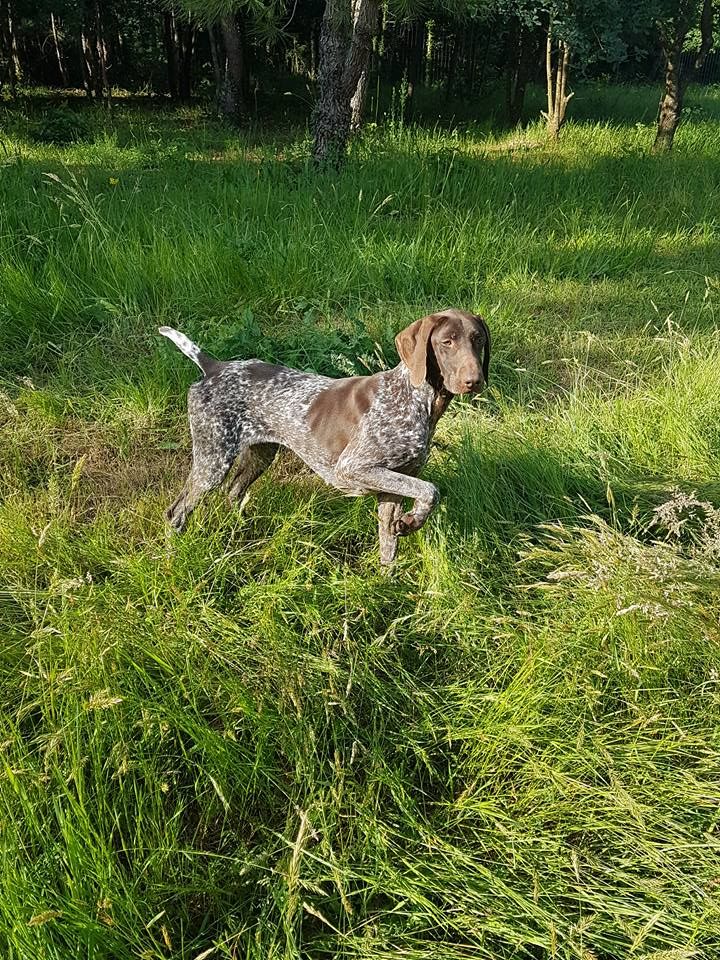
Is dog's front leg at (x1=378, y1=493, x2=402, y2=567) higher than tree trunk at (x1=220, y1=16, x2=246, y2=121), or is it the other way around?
tree trunk at (x1=220, y1=16, x2=246, y2=121)

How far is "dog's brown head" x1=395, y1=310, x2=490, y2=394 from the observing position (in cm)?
232

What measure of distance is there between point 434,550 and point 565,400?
5.81ft

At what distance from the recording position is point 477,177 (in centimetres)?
667

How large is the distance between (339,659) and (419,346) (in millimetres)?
1146

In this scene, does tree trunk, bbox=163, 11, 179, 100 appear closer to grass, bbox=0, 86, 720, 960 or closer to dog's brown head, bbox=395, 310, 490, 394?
grass, bbox=0, 86, 720, 960

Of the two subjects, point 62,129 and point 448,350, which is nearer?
point 448,350

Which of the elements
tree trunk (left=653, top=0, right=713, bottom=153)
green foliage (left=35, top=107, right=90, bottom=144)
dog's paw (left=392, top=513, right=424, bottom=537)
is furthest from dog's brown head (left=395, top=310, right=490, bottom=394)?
green foliage (left=35, top=107, right=90, bottom=144)

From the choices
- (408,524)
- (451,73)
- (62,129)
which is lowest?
(408,524)

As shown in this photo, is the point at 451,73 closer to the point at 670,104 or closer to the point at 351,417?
the point at 670,104

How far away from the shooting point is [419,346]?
2.42m

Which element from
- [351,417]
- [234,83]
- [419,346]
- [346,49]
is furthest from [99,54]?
[419,346]

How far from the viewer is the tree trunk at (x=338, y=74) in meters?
6.94

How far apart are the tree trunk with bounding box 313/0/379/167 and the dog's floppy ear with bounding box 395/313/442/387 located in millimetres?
5224

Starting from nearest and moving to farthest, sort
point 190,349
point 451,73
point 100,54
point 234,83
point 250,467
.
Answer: point 190,349
point 250,467
point 234,83
point 451,73
point 100,54
